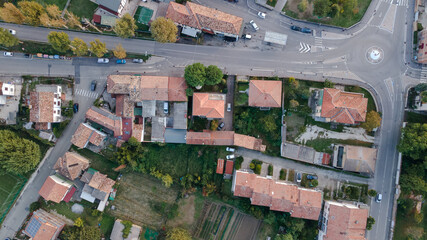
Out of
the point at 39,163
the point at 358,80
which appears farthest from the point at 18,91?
the point at 358,80

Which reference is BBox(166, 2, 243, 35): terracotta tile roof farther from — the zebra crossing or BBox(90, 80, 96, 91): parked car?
the zebra crossing

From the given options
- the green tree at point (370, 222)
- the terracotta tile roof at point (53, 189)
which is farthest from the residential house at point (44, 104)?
the green tree at point (370, 222)

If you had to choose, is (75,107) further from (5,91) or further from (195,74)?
(195,74)

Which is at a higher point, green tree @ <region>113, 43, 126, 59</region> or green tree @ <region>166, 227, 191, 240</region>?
green tree @ <region>113, 43, 126, 59</region>

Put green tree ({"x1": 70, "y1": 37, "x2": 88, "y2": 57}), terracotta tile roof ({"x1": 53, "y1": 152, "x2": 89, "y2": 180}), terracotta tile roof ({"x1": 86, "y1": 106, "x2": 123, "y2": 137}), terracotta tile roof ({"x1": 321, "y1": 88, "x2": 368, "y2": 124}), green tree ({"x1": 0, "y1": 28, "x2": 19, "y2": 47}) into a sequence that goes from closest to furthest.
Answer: green tree ({"x1": 0, "y1": 28, "x2": 19, "y2": 47}), green tree ({"x1": 70, "y1": 37, "x2": 88, "y2": 57}), terracotta tile roof ({"x1": 321, "y1": 88, "x2": 368, "y2": 124}), terracotta tile roof ({"x1": 86, "y1": 106, "x2": 123, "y2": 137}), terracotta tile roof ({"x1": 53, "y1": 152, "x2": 89, "y2": 180})

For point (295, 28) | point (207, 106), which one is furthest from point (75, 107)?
point (295, 28)

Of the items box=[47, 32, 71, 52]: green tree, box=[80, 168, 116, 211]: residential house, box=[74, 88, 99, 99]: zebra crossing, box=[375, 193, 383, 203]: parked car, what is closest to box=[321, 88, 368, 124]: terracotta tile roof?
box=[375, 193, 383, 203]: parked car

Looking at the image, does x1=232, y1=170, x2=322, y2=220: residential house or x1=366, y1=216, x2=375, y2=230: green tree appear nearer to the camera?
x1=232, y1=170, x2=322, y2=220: residential house
